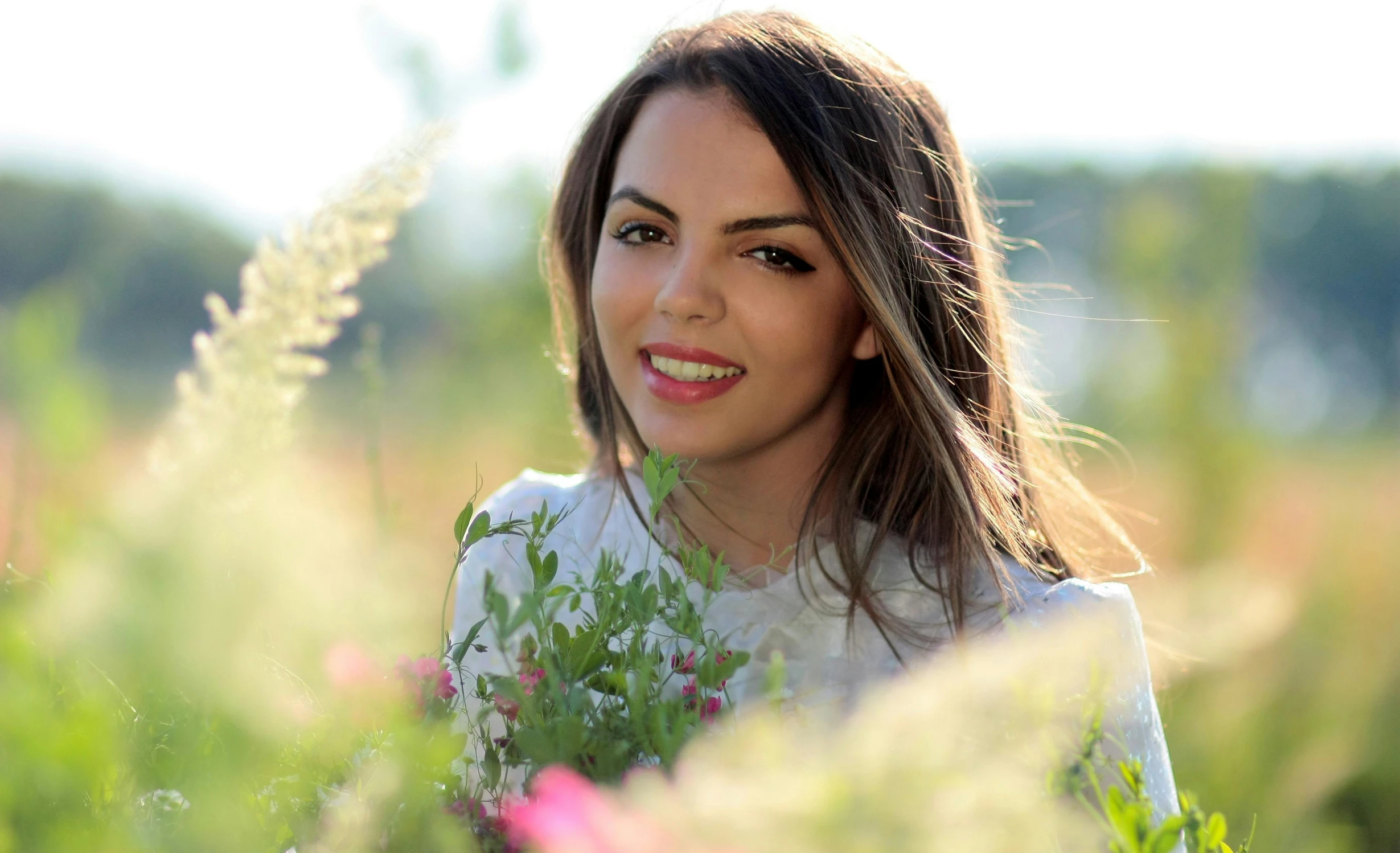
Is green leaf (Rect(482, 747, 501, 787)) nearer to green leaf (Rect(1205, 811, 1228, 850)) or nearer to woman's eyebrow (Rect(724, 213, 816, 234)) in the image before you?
green leaf (Rect(1205, 811, 1228, 850))

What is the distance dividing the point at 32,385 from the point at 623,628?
36cm

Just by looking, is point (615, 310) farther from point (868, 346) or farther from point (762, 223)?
point (868, 346)

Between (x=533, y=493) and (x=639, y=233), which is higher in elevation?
(x=639, y=233)

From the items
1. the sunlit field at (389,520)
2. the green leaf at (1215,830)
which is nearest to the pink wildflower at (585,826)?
the sunlit field at (389,520)

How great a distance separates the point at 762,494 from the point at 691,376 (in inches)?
14.2

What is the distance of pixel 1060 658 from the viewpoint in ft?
1.40

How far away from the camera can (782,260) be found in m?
1.82

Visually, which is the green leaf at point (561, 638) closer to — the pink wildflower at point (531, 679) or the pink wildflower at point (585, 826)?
the pink wildflower at point (531, 679)

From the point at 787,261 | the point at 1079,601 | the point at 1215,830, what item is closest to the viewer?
the point at 1215,830

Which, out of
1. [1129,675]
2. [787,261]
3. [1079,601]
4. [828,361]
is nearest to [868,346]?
[828,361]

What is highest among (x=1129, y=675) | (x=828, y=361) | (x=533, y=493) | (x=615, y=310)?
(x=615, y=310)

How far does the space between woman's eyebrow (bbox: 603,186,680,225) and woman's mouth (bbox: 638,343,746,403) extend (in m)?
0.21

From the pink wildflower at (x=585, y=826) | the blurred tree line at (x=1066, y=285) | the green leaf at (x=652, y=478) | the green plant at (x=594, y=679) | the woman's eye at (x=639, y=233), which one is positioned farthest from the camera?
the blurred tree line at (x=1066, y=285)

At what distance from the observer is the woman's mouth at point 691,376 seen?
179 cm
